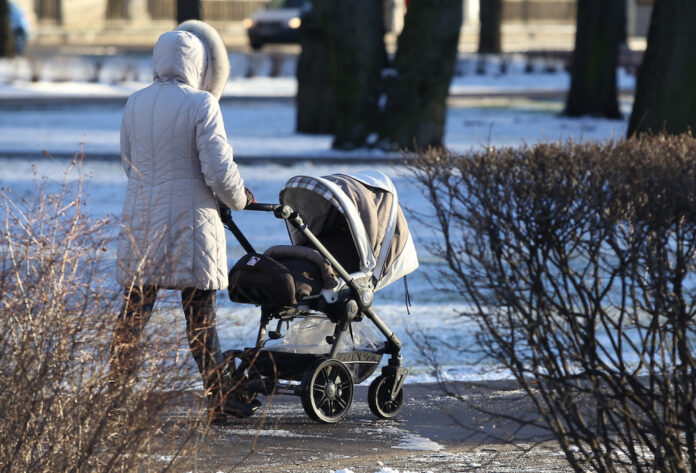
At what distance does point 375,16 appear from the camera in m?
15.5

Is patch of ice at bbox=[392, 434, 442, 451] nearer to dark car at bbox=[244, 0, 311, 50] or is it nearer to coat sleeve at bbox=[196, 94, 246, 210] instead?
coat sleeve at bbox=[196, 94, 246, 210]

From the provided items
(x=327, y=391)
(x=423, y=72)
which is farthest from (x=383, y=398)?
(x=423, y=72)

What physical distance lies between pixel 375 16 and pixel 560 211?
12.1 meters

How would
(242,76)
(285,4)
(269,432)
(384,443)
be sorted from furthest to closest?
(285,4), (242,76), (269,432), (384,443)

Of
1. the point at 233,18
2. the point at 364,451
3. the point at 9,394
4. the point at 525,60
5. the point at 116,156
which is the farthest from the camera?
the point at 233,18

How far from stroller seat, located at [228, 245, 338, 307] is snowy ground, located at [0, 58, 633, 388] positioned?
0.23m

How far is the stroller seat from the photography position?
5.32 meters

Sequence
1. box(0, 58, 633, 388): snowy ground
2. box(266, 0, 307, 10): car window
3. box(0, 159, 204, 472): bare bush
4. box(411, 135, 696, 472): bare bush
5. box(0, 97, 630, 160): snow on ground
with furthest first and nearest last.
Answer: box(266, 0, 307, 10): car window
box(0, 97, 630, 160): snow on ground
box(0, 58, 633, 388): snowy ground
box(411, 135, 696, 472): bare bush
box(0, 159, 204, 472): bare bush

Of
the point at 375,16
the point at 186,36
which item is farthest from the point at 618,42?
the point at 186,36

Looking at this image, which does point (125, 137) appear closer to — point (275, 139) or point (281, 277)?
point (281, 277)

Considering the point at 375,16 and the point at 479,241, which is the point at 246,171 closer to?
the point at 375,16

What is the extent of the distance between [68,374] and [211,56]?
236 centimetres

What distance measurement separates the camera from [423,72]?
1495cm

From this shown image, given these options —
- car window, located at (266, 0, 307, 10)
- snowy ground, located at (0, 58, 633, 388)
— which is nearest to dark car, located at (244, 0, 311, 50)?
car window, located at (266, 0, 307, 10)
